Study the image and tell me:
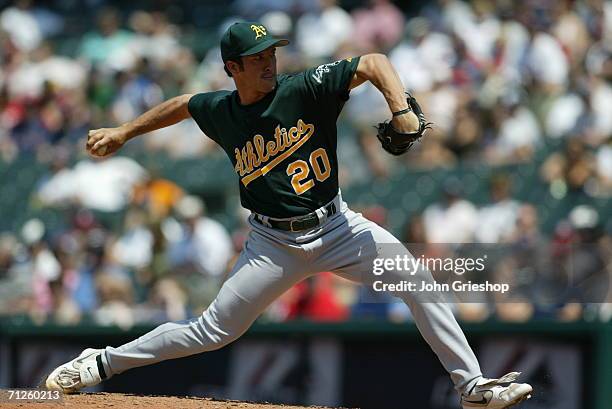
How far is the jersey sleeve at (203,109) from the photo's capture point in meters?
5.36

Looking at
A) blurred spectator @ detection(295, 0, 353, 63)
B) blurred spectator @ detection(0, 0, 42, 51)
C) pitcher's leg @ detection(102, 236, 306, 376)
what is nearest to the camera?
pitcher's leg @ detection(102, 236, 306, 376)

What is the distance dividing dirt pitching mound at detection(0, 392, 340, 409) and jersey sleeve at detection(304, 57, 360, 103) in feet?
5.38

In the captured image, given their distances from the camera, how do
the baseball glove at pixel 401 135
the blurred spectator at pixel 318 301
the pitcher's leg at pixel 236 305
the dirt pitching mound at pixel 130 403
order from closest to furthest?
the baseball glove at pixel 401 135 < the pitcher's leg at pixel 236 305 < the dirt pitching mound at pixel 130 403 < the blurred spectator at pixel 318 301

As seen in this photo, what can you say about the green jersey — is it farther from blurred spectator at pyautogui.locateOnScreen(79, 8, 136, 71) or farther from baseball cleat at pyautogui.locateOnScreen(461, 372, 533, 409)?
blurred spectator at pyautogui.locateOnScreen(79, 8, 136, 71)

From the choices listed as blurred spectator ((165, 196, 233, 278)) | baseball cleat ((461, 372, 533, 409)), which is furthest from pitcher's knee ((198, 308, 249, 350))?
blurred spectator ((165, 196, 233, 278))

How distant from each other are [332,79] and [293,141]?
33cm

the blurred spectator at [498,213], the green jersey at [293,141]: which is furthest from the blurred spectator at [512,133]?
the green jersey at [293,141]

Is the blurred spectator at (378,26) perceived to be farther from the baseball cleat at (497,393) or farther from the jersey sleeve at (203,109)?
the baseball cleat at (497,393)

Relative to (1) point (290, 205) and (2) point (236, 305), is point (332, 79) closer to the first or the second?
(1) point (290, 205)

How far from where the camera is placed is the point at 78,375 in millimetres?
5637

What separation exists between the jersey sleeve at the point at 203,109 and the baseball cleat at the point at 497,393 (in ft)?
5.56

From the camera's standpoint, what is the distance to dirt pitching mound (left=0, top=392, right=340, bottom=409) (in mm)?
5488

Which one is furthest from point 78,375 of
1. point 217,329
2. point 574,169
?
point 574,169

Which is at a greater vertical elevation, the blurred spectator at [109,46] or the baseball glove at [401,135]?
the blurred spectator at [109,46]
